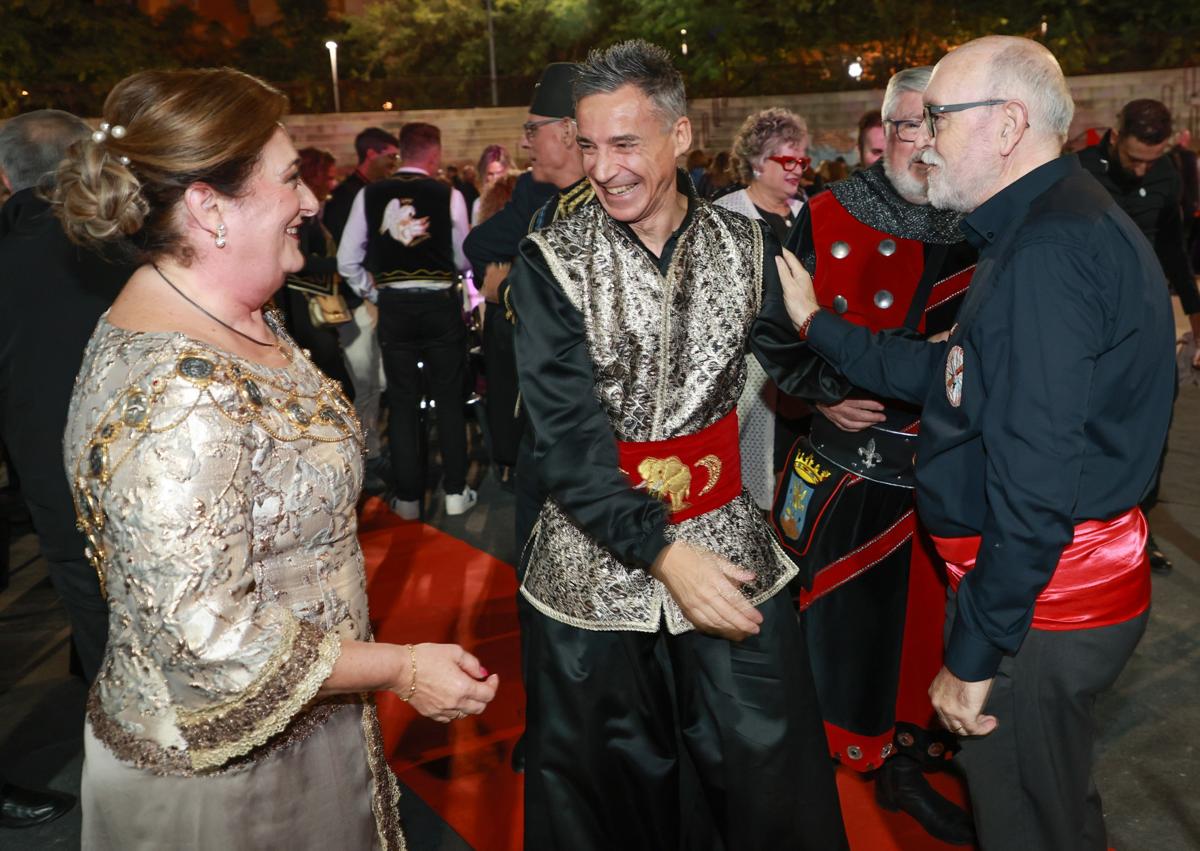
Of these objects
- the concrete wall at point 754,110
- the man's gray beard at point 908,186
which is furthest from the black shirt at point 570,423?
the concrete wall at point 754,110

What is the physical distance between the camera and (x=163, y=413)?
1475mm

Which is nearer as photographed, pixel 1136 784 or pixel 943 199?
pixel 943 199

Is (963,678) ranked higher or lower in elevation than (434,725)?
higher

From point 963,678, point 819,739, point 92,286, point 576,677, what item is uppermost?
point 92,286

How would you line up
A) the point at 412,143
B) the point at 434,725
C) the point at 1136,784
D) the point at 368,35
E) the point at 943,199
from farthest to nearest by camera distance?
the point at 368,35, the point at 412,143, the point at 434,725, the point at 1136,784, the point at 943,199

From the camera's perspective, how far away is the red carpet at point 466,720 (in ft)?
10.2

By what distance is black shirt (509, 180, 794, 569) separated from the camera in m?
2.04

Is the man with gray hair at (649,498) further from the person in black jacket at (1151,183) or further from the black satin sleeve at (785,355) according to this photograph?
the person in black jacket at (1151,183)

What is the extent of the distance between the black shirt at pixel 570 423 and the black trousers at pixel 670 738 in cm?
28

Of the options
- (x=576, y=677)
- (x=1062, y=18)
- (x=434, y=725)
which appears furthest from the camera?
(x=1062, y=18)

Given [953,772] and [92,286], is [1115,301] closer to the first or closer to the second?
[953,772]

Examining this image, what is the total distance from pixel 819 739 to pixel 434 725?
181 cm

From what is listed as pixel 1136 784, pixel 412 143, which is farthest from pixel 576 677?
pixel 412 143

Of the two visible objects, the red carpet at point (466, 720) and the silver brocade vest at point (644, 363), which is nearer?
the silver brocade vest at point (644, 363)
